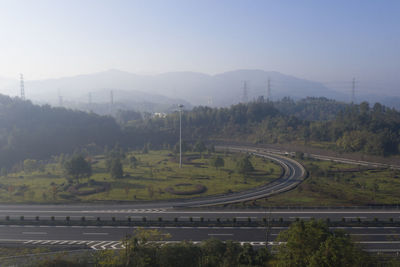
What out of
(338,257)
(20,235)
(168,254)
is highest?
(338,257)

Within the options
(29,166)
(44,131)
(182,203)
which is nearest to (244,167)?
(182,203)

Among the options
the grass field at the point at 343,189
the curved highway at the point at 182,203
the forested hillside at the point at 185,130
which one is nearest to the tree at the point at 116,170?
the curved highway at the point at 182,203

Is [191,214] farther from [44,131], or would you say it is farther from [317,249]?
[44,131]

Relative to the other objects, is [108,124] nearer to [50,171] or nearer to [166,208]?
[50,171]

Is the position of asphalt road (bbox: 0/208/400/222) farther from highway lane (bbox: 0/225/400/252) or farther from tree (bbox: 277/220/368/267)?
tree (bbox: 277/220/368/267)

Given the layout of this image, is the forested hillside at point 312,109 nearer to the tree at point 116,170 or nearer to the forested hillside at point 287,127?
the forested hillside at point 287,127

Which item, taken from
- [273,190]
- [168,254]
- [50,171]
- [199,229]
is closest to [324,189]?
[273,190]

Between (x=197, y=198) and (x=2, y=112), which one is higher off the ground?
(x=2, y=112)

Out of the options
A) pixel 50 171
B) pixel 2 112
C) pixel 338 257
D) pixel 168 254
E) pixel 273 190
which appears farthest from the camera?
pixel 2 112
